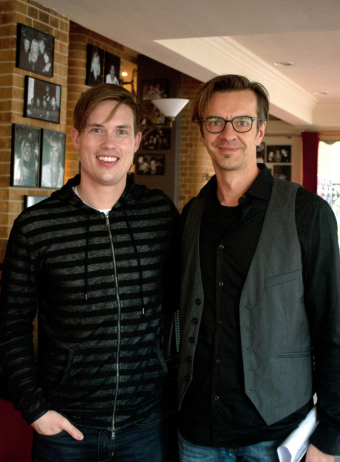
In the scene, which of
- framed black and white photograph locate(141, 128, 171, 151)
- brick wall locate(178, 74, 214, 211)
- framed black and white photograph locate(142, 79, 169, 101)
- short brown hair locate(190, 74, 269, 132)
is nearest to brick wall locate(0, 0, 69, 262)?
short brown hair locate(190, 74, 269, 132)

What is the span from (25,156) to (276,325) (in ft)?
9.40

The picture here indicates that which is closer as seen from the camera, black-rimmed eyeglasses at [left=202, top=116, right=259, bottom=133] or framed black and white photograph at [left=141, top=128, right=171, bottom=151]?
black-rimmed eyeglasses at [left=202, top=116, right=259, bottom=133]

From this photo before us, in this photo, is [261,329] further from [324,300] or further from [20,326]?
[20,326]

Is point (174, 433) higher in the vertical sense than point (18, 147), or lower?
lower

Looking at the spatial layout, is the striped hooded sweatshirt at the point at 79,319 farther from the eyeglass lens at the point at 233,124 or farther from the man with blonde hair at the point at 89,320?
the eyeglass lens at the point at 233,124

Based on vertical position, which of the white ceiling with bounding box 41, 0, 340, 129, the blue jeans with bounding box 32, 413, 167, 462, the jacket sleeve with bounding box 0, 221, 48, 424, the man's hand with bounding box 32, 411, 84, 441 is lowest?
the blue jeans with bounding box 32, 413, 167, 462

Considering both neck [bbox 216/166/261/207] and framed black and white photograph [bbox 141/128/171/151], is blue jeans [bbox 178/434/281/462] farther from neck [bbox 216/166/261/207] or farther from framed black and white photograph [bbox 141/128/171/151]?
framed black and white photograph [bbox 141/128/171/151]

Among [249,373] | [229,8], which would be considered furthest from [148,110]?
[249,373]

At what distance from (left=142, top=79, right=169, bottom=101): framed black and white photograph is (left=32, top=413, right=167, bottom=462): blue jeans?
18.6ft

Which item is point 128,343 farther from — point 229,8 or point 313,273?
point 229,8

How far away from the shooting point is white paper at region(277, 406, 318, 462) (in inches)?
54.9

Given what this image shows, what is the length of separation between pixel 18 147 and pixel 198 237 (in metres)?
2.56

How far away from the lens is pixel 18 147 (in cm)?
379

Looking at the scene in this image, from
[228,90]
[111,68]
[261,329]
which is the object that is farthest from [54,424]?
[111,68]
